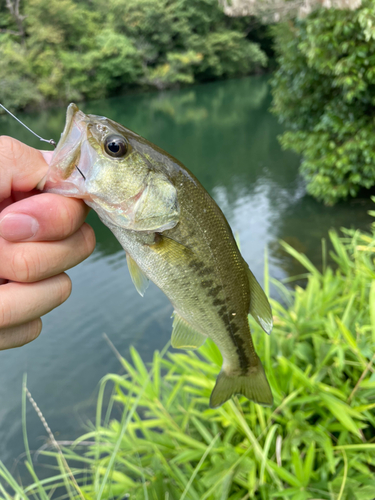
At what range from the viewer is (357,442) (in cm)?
206

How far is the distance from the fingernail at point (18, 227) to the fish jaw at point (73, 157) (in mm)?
159

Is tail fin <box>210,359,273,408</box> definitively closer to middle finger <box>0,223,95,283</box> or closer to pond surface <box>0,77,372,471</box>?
middle finger <box>0,223,95,283</box>

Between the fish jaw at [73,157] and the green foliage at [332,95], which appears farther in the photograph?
the green foliage at [332,95]

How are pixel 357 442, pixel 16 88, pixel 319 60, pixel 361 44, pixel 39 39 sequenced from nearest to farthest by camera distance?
pixel 357 442 → pixel 361 44 → pixel 319 60 → pixel 16 88 → pixel 39 39

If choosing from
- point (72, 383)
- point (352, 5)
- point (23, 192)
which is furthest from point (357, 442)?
point (352, 5)

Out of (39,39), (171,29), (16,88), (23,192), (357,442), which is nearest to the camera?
(23,192)

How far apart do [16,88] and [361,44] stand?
30.6 metres

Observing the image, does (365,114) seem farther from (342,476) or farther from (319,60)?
(342,476)

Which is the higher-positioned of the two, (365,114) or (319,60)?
(319,60)

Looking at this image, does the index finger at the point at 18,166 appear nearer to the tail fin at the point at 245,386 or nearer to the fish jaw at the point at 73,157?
the fish jaw at the point at 73,157

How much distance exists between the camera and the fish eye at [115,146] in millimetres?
1090

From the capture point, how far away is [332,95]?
268 inches

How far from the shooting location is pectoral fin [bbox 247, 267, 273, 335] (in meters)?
1.25

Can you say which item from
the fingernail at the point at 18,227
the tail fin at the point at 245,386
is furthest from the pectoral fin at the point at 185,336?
the fingernail at the point at 18,227
